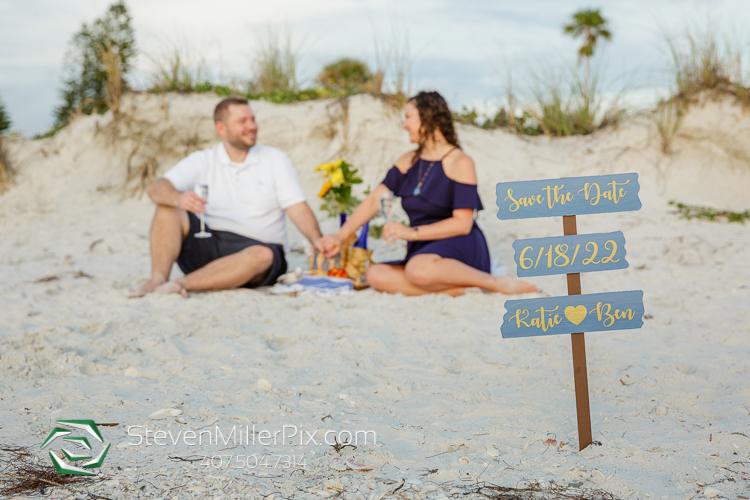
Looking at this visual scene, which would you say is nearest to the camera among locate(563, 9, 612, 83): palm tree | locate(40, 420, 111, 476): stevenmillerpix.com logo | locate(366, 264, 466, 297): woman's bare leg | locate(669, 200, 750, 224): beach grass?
locate(40, 420, 111, 476): stevenmillerpix.com logo

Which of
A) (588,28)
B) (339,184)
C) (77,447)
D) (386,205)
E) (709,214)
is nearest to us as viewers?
(77,447)

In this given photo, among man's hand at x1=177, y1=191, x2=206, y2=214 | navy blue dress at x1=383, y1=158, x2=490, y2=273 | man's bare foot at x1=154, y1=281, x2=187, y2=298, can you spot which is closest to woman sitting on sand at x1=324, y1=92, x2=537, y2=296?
navy blue dress at x1=383, y1=158, x2=490, y2=273

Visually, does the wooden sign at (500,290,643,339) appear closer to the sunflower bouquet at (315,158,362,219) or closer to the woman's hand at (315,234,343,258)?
the woman's hand at (315,234,343,258)

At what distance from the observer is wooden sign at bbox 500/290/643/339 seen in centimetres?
188

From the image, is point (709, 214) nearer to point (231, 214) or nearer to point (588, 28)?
point (231, 214)

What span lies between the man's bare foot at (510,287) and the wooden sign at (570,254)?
2080 mm

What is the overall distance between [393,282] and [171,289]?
1.55 meters

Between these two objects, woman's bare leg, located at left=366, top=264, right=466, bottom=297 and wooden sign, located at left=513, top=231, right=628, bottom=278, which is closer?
wooden sign, located at left=513, top=231, right=628, bottom=278

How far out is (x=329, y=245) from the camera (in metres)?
4.24

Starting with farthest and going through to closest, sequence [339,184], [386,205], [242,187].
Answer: [339,184], [242,187], [386,205]

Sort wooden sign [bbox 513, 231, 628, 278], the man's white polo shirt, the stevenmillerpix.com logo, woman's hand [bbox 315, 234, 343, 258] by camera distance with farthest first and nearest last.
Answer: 1. the man's white polo shirt
2. woman's hand [bbox 315, 234, 343, 258]
3. wooden sign [bbox 513, 231, 628, 278]
4. the stevenmillerpix.com logo

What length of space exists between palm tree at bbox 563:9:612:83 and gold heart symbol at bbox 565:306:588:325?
22.0 metres

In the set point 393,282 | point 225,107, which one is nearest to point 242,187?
point 225,107

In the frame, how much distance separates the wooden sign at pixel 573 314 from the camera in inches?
73.9
